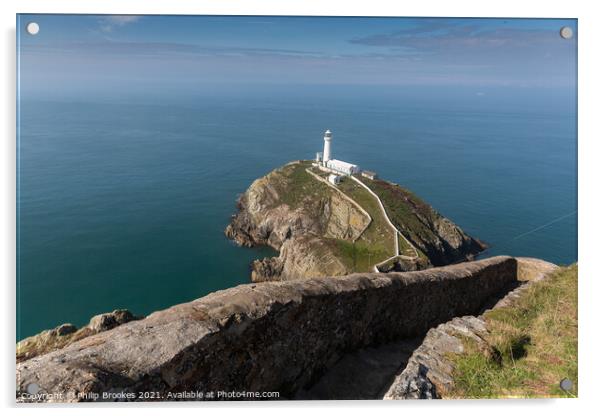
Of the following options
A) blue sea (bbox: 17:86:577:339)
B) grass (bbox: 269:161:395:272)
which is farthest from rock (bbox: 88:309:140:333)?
grass (bbox: 269:161:395:272)

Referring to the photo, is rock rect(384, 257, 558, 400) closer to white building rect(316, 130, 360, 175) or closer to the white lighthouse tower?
white building rect(316, 130, 360, 175)

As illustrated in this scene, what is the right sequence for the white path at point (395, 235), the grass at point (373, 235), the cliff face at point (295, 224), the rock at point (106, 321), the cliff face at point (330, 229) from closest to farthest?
the rock at point (106, 321) < the cliff face at point (295, 224) < the cliff face at point (330, 229) < the white path at point (395, 235) < the grass at point (373, 235)

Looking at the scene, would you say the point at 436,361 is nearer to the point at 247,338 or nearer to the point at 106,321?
the point at 247,338

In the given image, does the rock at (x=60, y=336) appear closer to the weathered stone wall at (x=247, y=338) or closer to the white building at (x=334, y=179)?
the weathered stone wall at (x=247, y=338)

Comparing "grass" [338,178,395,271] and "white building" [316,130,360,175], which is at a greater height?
"white building" [316,130,360,175]

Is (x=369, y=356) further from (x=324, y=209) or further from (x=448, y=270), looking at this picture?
(x=324, y=209)

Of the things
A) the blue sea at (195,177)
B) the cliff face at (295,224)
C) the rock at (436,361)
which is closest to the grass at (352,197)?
the cliff face at (295,224)
